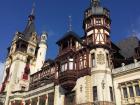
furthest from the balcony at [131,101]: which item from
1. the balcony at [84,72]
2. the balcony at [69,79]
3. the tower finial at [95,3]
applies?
the tower finial at [95,3]

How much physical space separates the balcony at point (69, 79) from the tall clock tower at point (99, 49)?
10.7 ft

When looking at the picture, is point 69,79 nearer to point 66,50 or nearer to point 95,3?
point 66,50

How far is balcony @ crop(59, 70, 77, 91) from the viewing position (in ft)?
119

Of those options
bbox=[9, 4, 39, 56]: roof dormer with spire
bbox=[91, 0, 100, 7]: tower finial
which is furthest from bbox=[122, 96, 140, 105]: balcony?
bbox=[9, 4, 39, 56]: roof dormer with spire

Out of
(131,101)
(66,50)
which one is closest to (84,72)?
(66,50)

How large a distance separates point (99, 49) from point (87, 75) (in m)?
4.89

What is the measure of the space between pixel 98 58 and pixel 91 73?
2.76 m

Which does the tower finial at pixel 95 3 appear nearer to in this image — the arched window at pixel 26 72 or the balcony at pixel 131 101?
the balcony at pixel 131 101

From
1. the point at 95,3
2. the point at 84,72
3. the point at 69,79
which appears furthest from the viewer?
the point at 95,3

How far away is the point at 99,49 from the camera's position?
120 feet

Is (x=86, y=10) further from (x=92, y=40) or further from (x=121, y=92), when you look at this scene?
(x=121, y=92)

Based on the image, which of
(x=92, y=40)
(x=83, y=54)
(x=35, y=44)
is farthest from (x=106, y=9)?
(x=35, y=44)

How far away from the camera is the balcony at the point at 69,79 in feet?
119

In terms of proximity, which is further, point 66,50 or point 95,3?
point 95,3
